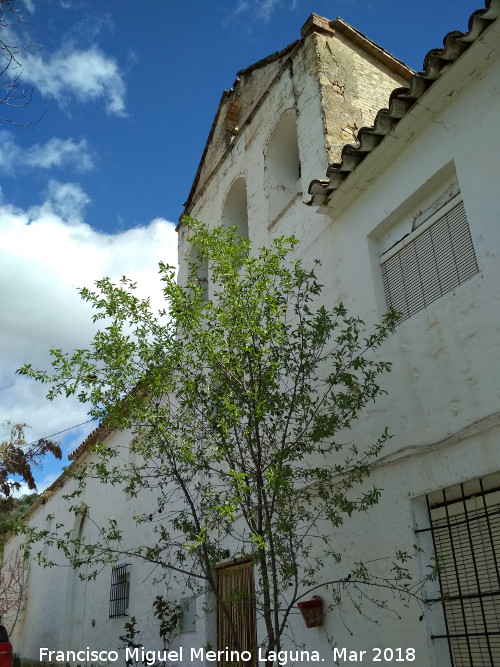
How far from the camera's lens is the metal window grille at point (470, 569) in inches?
173

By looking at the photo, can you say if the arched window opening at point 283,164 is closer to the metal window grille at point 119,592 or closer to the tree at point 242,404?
the tree at point 242,404

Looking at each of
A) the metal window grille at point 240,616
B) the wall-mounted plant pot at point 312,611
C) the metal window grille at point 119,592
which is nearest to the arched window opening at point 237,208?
the metal window grille at point 240,616

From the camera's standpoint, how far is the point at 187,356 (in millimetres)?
5648

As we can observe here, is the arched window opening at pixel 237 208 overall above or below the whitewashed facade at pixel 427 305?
above

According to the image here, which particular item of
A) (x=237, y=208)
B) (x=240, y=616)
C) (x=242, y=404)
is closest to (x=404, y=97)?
(x=242, y=404)

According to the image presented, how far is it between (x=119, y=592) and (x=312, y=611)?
20.6 ft

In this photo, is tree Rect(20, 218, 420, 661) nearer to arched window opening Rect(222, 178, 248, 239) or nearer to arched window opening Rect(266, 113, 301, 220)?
arched window opening Rect(266, 113, 301, 220)

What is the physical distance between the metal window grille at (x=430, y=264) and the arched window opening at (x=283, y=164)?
3272mm

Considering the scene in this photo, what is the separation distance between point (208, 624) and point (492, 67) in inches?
283

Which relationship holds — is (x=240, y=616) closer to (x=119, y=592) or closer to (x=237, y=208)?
(x=119, y=592)

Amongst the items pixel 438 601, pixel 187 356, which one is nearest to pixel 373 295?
pixel 187 356

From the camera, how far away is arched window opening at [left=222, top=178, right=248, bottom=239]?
417 inches

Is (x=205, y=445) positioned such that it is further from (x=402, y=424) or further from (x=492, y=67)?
(x=492, y=67)

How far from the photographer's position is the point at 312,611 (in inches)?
223
